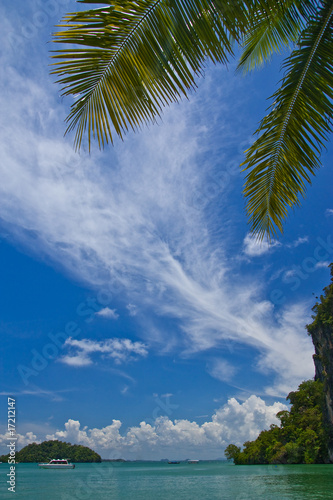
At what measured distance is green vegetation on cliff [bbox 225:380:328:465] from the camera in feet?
162

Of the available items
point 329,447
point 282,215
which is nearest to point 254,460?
point 329,447

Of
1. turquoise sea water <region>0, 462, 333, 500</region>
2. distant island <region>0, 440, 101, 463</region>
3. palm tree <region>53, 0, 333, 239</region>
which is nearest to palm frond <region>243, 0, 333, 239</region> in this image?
palm tree <region>53, 0, 333, 239</region>

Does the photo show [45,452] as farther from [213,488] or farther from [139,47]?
[139,47]

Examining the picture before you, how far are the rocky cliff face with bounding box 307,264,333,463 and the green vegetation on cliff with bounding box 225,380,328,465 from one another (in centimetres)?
297

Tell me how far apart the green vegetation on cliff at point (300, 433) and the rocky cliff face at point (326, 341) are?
9.76 ft

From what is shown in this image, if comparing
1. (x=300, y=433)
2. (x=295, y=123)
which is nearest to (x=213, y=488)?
(x=300, y=433)

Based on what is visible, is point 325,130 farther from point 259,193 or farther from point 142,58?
point 142,58

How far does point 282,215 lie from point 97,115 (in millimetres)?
2227

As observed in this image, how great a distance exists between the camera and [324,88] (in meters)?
3.34

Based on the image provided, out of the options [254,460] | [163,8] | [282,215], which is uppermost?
[163,8]

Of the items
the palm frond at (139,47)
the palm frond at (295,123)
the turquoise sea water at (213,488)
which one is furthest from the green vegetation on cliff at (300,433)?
the palm frond at (139,47)

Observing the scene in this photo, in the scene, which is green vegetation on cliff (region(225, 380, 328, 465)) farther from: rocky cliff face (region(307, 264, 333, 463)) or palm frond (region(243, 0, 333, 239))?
palm frond (region(243, 0, 333, 239))

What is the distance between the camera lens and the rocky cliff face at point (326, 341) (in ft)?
142

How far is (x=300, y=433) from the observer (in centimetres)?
5309
